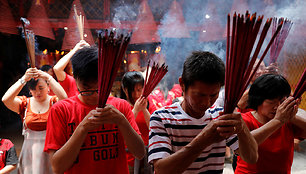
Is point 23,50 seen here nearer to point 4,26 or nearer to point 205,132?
point 4,26

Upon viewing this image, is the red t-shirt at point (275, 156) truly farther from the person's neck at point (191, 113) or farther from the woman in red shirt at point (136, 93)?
the woman in red shirt at point (136, 93)

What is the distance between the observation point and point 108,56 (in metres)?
0.87

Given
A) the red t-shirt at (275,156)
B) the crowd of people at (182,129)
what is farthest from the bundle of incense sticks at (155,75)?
the red t-shirt at (275,156)

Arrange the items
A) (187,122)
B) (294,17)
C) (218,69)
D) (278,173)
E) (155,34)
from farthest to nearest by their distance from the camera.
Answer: (155,34) < (294,17) < (278,173) < (187,122) < (218,69)

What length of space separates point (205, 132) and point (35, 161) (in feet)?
6.87

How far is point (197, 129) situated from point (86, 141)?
1.87 ft

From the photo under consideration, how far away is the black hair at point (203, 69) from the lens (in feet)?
3.01

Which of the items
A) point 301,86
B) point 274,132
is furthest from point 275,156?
point 301,86

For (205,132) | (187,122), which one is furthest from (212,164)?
(205,132)

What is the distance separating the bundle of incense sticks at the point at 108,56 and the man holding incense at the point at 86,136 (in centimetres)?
15

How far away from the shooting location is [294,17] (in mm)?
3467

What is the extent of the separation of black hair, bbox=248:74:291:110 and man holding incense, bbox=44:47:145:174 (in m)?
0.83

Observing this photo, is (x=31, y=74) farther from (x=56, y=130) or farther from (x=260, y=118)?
(x=260, y=118)

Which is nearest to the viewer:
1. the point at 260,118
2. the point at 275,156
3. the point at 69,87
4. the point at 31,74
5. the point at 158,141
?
the point at 158,141
